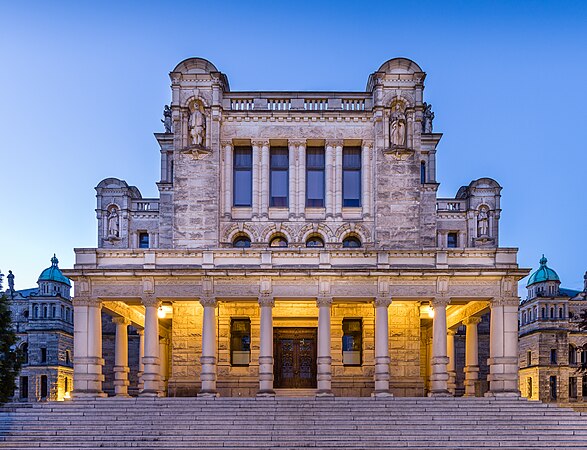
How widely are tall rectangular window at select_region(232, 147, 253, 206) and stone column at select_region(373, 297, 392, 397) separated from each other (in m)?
10.8

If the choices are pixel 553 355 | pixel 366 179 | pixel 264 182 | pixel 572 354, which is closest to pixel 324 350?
pixel 264 182

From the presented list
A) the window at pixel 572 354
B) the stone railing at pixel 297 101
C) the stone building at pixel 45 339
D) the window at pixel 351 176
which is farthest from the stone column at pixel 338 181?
the window at pixel 572 354

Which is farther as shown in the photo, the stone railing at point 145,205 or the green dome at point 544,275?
the green dome at point 544,275

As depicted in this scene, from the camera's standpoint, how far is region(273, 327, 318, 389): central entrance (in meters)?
40.1

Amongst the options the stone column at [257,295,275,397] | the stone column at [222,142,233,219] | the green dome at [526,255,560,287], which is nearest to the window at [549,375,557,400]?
the green dome at [526,255,560,287]

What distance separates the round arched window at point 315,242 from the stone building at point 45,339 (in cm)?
3620

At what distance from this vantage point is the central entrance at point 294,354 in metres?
40.1

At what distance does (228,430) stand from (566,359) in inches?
1985

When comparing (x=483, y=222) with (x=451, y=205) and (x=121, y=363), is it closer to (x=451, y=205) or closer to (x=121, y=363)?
(x=451, y=205)

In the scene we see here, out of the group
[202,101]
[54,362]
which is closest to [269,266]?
[202,101]

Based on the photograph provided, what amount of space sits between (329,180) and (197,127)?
7581 mm

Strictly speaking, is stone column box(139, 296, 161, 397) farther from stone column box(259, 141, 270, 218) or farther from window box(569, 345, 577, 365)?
window box(569, 345, 577, 365)

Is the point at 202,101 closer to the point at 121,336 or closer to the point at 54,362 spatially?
the point at 121,336

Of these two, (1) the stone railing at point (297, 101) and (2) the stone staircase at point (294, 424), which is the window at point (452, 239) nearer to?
(1) the stone railing at point (297, 101)
